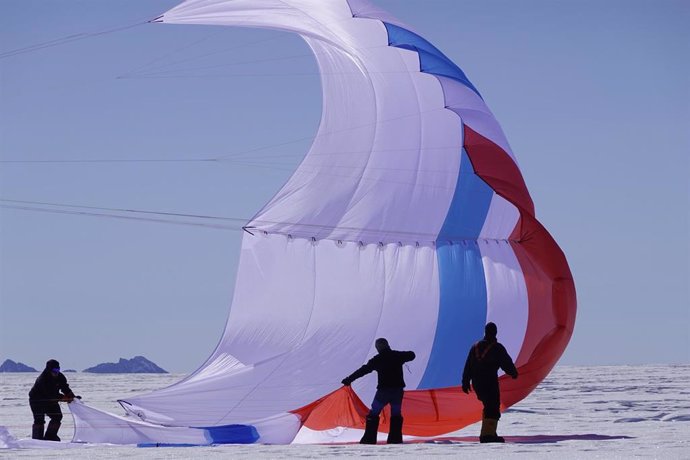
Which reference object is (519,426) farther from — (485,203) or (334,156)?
(334,156)

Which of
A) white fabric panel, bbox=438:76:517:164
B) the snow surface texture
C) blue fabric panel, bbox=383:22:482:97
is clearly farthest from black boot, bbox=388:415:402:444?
blue fabric panel, bbox=383:22:482:97

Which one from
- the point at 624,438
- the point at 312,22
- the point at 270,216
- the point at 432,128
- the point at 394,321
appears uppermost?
the point at 312,22

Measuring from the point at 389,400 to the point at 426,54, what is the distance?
4439mm

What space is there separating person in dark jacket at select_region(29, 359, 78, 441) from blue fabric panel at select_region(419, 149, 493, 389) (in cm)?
419

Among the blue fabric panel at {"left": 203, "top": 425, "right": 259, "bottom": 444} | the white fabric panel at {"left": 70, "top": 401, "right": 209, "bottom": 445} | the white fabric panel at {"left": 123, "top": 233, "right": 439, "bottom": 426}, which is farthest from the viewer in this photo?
the white fabric panel at {"left": 123, "top": 233, "right": 439, "bottom": 426}

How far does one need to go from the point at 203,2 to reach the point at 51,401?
189 inches

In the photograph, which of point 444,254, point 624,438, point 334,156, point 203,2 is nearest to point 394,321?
point 444,254

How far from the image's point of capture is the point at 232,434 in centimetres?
1385

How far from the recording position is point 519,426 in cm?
1608

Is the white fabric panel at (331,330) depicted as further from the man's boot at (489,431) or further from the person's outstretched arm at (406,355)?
the man's boot at (489,431)

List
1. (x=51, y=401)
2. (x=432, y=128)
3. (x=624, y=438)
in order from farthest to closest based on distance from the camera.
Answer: (x=432, y=128) → (x=51, y=401) → (x=624, y=438)

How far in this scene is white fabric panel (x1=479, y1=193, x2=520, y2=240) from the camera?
15.5m

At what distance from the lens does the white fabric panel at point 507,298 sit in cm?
1506

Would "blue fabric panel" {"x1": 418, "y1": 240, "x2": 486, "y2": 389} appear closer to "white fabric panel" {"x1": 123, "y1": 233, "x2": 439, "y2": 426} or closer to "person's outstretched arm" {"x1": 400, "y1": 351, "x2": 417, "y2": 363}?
"white fabric panel" {"x1": 123, "y1": 233, "x2": 439, "y2": 426}
